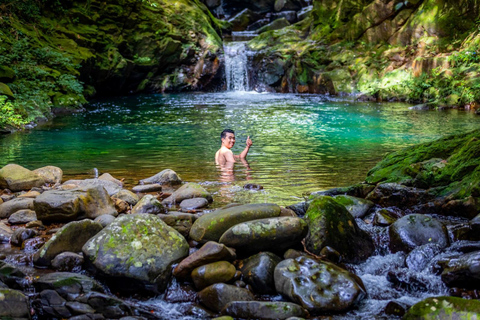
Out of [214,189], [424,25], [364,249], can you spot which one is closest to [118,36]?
[424,25]

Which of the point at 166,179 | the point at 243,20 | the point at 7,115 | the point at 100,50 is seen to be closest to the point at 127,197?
the point at 166,179

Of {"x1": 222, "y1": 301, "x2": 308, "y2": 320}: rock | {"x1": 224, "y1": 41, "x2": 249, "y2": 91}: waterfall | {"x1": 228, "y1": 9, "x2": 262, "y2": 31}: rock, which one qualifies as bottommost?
{"x1": 222, "y1": 301, "x2": 308, "y2": 320}: rock

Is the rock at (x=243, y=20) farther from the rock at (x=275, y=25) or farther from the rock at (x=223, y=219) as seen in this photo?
the rock at (x=223, y=219)

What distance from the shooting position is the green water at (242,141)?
8.30 meters

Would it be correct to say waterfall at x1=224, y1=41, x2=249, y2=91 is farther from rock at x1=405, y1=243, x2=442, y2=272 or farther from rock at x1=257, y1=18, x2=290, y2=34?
rock at x1=405, y1=243, x2=442, y2=272

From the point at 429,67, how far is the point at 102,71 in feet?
60.5

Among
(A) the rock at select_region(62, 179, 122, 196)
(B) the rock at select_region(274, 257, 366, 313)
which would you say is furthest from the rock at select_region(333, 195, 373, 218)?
(A) the rock at select_region(62, 179, 122, 196)

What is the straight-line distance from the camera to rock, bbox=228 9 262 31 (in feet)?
133

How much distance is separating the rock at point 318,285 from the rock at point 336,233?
46cm

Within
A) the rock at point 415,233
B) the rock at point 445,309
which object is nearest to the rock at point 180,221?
the rock at point 415,233

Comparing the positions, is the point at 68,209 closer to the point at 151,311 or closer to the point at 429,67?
the point at 151,311

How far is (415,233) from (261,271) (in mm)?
1864

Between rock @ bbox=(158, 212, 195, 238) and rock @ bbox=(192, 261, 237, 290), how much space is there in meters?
0.96

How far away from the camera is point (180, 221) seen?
513 cm
